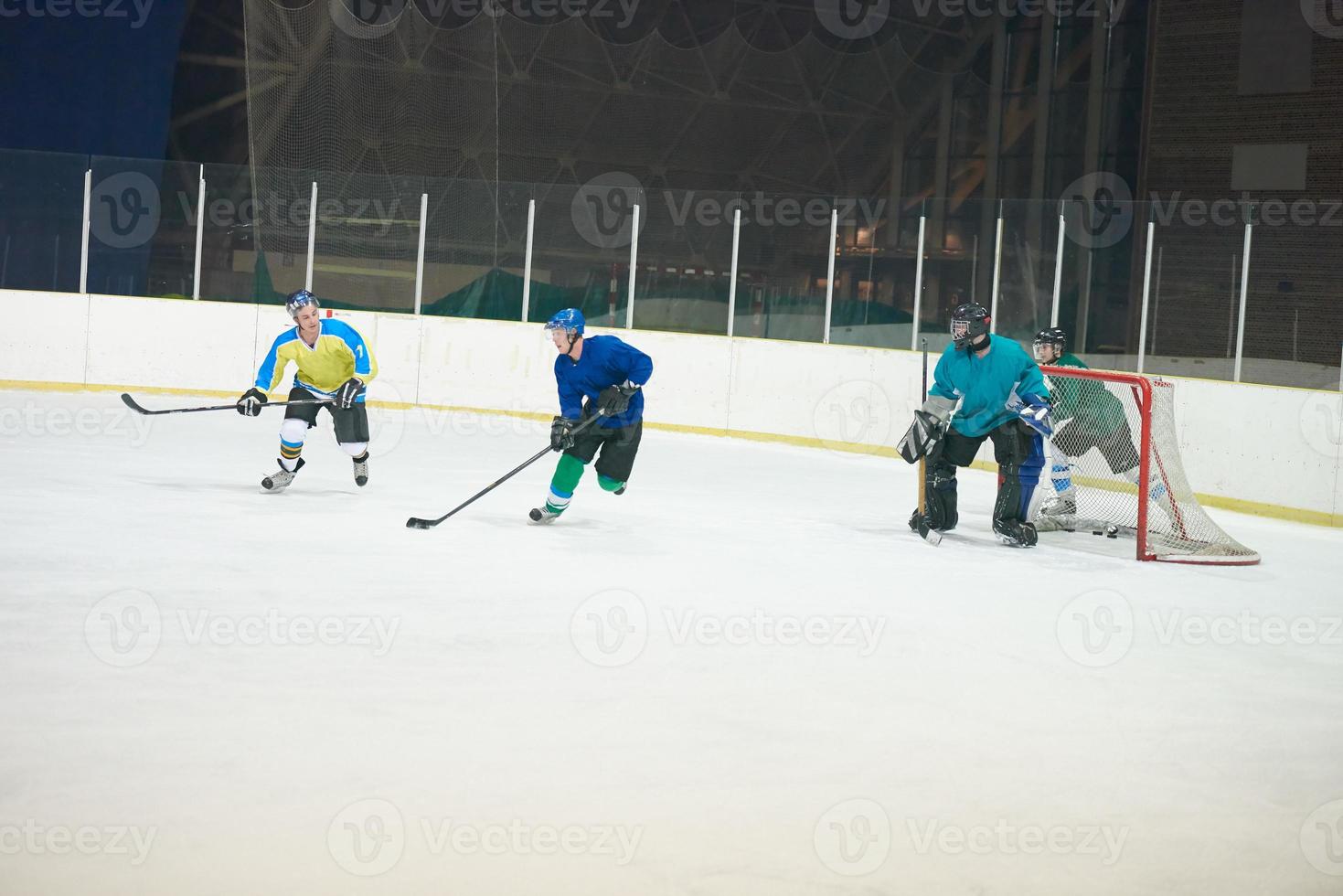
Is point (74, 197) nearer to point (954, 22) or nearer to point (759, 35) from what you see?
point (759, 35)

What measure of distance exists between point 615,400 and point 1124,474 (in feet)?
8.30

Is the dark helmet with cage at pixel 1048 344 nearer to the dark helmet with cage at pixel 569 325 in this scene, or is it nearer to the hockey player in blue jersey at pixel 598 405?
the hockey player in blue jersey at pixel 598 405

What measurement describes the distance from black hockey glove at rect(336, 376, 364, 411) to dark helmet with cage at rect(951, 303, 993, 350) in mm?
3000

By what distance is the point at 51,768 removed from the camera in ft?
9.36

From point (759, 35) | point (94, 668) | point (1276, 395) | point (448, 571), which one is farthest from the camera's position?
point (759, 35)

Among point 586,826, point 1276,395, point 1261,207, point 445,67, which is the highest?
point 445,67

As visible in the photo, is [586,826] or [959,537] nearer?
[586,826]

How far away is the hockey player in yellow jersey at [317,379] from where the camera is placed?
23.9 feet

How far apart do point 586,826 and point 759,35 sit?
16756 millimetres

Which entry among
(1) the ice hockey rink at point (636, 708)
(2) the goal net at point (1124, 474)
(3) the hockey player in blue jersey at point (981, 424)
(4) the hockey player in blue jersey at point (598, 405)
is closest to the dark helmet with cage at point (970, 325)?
(3) the hockey player in blue jersey at point (981, 424)

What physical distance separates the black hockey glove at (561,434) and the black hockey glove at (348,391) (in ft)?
4.56

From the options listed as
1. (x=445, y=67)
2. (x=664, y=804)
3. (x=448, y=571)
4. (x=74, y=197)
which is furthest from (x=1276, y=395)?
(x=445, y=67)

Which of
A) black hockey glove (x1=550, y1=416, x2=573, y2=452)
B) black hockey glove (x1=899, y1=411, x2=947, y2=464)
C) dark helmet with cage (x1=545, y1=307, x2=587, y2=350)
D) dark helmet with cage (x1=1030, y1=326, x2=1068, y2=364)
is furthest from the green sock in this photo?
dark helmet with cage (x1=1030, y1=326, x2=1068, y2=364)

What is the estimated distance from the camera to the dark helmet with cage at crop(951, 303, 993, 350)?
263 inches
